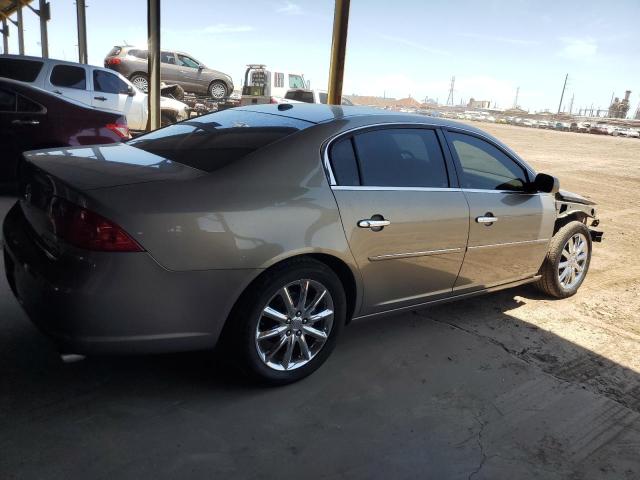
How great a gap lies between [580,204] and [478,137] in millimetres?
1469

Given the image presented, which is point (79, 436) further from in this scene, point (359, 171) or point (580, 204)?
point (580, 204)

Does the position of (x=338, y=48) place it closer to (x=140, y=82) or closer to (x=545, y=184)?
(x=545, y=184)

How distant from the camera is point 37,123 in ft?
19.8

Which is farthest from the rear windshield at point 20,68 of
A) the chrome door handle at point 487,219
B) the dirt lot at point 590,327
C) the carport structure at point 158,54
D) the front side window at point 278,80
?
the front side window at point 278,80

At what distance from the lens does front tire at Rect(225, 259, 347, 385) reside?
2.55 metres

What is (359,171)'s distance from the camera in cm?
298

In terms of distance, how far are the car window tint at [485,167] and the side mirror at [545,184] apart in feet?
0.30

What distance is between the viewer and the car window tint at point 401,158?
3.04 metres

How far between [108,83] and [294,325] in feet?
30.3

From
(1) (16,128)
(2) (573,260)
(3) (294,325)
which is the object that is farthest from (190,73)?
(3) (294,325)

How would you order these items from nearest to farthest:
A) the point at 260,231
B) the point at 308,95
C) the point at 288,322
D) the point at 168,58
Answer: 1. the point at 260,231
2. the point at 288,322
3. the point at 308,95
4. the point at 168,58

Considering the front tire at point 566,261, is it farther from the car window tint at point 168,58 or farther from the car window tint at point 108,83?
the car window tint at point 168,58

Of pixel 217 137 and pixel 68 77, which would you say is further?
pixel 68 77

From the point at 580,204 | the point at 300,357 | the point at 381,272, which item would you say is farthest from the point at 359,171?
the point at 580,204
